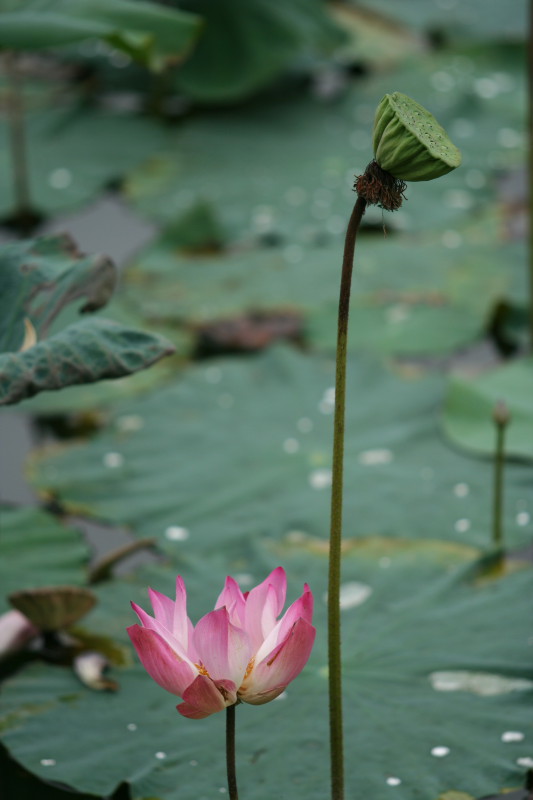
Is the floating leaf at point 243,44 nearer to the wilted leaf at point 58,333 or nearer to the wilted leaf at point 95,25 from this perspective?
the wilted leaf at point 95,25

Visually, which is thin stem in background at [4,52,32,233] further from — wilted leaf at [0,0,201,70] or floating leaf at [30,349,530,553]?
wilted leaf at [0,0,201,70]

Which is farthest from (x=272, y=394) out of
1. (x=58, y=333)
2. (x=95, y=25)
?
(x=58, y=333)

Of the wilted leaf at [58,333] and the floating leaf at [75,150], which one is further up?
the floating leaf at [75,150]

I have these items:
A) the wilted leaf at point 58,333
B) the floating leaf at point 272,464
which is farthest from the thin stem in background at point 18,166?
the wilted leaf at point 58,333

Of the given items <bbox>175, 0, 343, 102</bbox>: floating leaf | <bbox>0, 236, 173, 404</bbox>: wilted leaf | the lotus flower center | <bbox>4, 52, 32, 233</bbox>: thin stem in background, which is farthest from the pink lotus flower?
<bbox>175, 0, 343, 102</bbox>: floating leaf

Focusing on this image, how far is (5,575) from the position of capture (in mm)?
1588

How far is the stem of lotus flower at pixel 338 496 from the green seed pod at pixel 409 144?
0.05 meters

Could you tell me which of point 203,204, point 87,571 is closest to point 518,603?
point 87,571

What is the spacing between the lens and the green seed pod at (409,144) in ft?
2.83

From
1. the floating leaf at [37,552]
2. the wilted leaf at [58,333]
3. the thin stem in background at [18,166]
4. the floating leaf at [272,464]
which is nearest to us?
the wilted leaf at [58,333]

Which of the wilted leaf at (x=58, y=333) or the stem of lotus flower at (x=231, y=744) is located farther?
the wilted leaf at (x=58, y=333)

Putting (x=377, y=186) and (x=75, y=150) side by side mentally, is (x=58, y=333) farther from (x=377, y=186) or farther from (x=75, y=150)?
(x=75, y=150)

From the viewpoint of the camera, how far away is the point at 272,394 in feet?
7.09

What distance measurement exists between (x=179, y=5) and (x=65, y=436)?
1788mm
